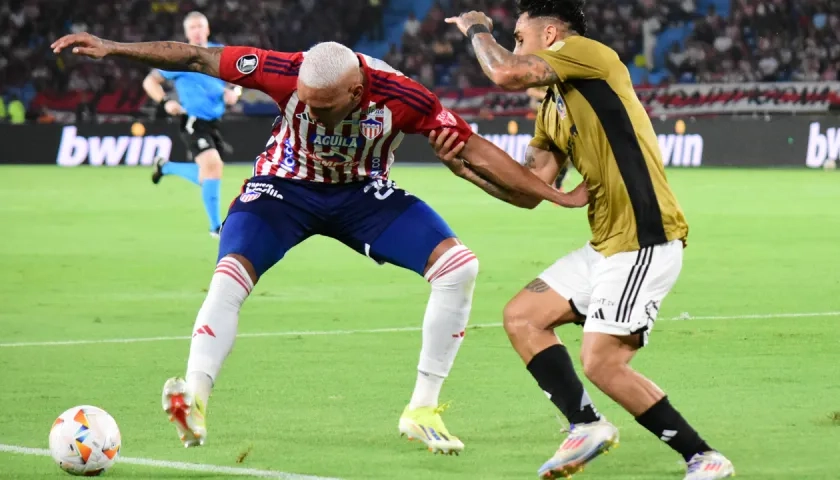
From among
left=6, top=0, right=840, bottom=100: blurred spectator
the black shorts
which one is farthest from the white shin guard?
left=6, top=0, right=840, bottom=100: blurred spectator

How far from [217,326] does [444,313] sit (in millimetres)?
1044

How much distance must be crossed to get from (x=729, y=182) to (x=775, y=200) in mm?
4214

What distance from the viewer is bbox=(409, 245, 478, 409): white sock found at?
654 cm

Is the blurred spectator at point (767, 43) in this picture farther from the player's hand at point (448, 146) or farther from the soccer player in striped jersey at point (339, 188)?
the player's hand at point (448, 146)

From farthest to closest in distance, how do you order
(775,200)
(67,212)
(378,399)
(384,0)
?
1. (384,0)
2. (775,200)
3. (67,212)
4. (378,399)

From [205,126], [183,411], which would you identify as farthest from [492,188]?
[205,126]

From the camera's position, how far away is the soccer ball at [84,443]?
5.61m

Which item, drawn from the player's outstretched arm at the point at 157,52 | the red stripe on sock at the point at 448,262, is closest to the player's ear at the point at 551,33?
the red stripe on sock at the point at 448,262

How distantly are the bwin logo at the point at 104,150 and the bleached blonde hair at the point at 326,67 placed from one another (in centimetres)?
2573

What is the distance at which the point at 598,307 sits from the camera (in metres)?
5.66

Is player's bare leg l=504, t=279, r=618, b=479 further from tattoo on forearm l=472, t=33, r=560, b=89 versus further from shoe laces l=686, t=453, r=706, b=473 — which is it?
tattoo on forearm l=472, t=33, r=560, b=89

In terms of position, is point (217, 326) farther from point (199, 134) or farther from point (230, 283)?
point (199, 134)

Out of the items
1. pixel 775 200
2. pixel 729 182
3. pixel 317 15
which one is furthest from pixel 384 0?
pixel 775 200

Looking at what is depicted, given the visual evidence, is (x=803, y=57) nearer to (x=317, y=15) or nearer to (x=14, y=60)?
(x=317, y=15)
